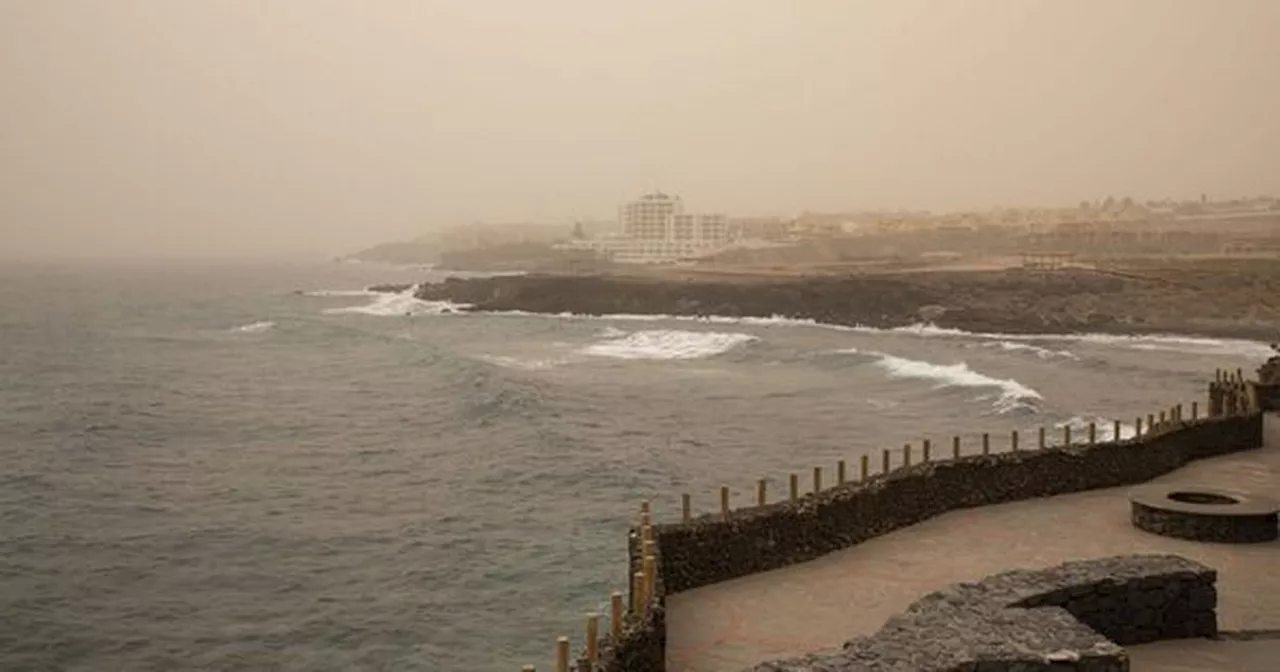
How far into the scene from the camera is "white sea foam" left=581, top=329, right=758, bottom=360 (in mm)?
74312

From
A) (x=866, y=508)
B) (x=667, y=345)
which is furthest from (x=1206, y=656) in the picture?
(x=667, y=345)

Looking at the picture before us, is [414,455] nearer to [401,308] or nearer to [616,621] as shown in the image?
[616,621]

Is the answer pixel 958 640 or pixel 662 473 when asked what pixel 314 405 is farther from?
pixel 958 640

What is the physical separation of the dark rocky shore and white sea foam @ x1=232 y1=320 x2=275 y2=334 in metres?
21.7

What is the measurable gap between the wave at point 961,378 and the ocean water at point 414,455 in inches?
13.3

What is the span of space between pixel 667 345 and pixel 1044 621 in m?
69.8

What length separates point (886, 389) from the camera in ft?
176

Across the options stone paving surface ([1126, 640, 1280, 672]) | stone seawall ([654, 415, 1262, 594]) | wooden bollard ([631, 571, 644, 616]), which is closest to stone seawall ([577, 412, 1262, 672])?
stone seawall ([654, 415, 1262, 594])

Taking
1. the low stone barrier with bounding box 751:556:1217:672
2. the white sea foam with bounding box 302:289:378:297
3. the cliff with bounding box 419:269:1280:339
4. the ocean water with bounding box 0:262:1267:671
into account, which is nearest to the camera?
the low stone barrier with bounding box 751:556:1217:672

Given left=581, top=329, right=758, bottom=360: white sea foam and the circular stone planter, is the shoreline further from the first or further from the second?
the circular stone planter

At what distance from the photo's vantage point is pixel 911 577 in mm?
17141

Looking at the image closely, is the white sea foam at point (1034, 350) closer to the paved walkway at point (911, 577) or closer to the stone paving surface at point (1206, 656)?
the paved walkway at point (911, 577)

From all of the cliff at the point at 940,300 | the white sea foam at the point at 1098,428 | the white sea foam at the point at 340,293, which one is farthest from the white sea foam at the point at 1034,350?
the white sea foam at the point at 340,293

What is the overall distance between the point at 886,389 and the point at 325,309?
8505 cm
